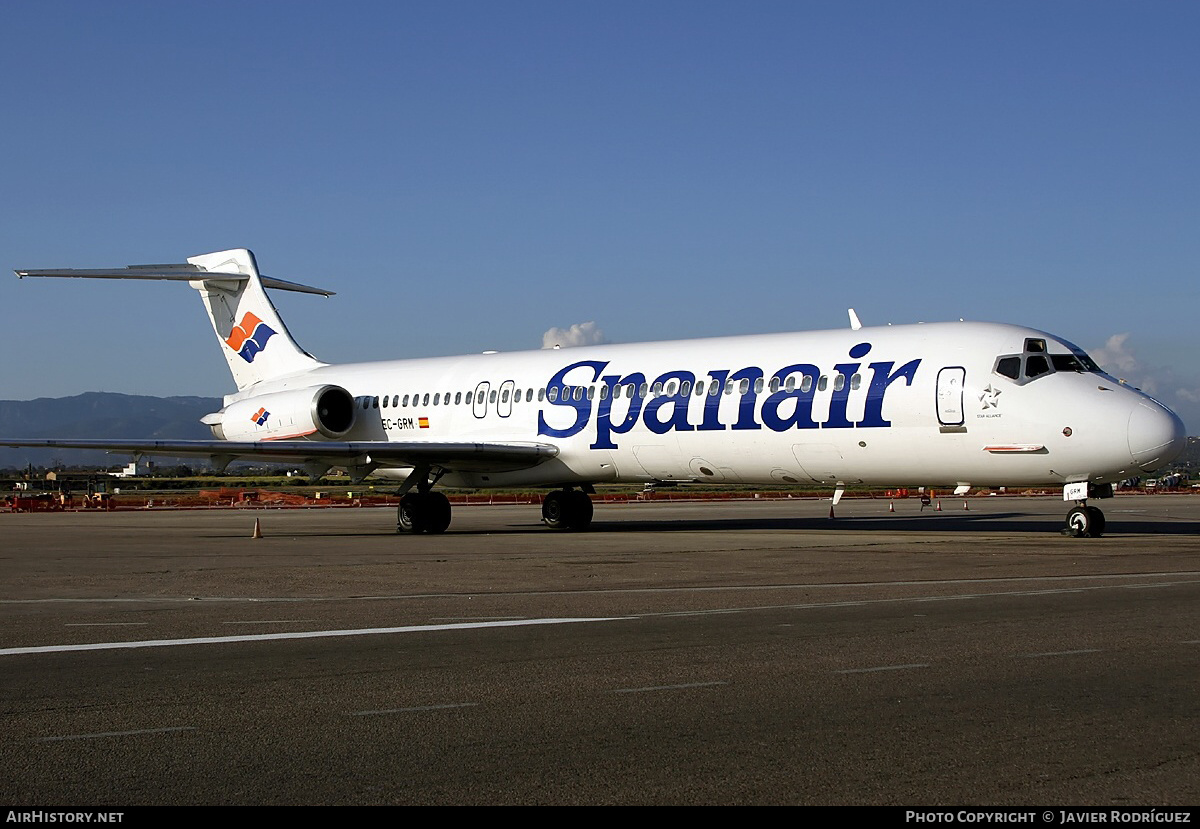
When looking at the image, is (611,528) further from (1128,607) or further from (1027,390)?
(1128,607)

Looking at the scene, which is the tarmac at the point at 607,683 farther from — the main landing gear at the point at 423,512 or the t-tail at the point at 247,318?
the t-tail at the point at 247,318

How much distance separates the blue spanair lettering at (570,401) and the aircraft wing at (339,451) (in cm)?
37

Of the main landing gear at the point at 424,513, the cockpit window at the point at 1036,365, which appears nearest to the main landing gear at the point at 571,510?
the main landing gear at the point at 424,513

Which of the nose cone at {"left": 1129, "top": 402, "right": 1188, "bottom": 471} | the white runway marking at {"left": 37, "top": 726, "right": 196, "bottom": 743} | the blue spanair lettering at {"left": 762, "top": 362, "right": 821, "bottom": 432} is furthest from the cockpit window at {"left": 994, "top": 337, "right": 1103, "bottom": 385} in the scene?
the white runway marking at {"left": 37, "top": 726, "right": 196, "bottom": 743}

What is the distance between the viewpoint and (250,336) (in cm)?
3384

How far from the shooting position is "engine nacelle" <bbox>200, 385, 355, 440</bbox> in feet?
97.5

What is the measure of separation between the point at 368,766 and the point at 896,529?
21.8m

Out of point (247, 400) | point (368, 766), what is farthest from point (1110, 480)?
point (247, 400)

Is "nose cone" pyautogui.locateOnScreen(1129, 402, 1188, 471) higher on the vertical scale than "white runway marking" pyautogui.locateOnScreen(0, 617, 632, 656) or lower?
higher

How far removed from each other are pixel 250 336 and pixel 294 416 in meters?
4.97

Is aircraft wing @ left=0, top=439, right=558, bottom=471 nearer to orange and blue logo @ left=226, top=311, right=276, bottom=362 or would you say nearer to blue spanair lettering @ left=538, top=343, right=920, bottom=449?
blue spanair lettering @ left=538, top=343, right=920, bottom=449

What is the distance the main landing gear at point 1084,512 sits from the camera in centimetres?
2070

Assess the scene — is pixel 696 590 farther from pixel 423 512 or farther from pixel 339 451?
pixel 423 512

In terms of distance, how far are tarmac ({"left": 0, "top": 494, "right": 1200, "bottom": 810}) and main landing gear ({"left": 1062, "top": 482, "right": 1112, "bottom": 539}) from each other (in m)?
3.66
